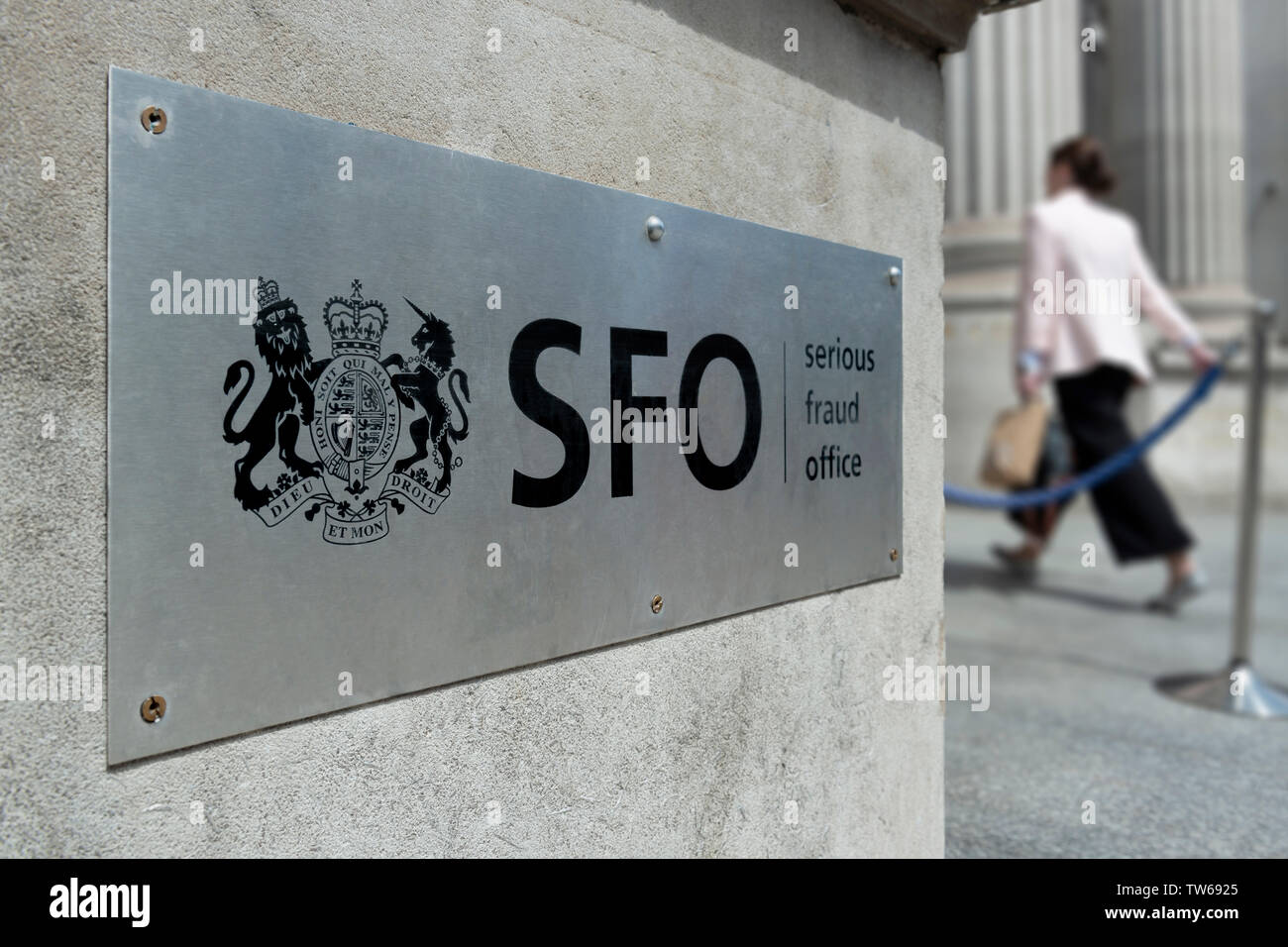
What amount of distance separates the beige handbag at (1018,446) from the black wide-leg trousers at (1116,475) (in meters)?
0.13

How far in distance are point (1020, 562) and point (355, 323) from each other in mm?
5098

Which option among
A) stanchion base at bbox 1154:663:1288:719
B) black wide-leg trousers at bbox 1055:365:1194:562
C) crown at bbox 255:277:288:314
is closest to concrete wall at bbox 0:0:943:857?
crown at bbox 255:277:288:314

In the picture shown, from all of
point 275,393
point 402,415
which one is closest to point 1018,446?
point 402,415

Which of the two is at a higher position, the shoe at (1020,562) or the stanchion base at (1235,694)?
the shoe at (1020,562)

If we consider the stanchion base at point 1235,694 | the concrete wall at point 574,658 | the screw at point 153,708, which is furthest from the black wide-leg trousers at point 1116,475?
the screw at point 153,708

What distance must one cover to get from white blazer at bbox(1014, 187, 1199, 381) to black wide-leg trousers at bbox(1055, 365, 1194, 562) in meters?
0.10

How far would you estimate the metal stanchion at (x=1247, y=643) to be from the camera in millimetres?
3352

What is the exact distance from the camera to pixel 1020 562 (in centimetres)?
566

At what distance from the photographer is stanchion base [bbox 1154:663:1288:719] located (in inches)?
130

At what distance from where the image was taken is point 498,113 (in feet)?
4.48

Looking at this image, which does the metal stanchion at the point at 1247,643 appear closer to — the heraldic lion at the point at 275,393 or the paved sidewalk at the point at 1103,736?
the paved sidewalk at the point at 1103,736

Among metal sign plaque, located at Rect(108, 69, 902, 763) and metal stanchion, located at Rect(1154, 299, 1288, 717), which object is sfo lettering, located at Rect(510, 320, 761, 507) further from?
metal stanchion, located at Rect(1154, 299, 1288, 717)

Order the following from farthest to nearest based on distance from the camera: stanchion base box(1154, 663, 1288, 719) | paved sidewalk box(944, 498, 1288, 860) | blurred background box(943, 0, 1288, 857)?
stanchion base box(1154, 663, 1288, 719) < blurred background box(943, 0, 1288, 857) < paved sidewalk box(944, 498, 1288, 860)

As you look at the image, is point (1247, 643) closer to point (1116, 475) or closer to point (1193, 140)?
point (1116, 475)
